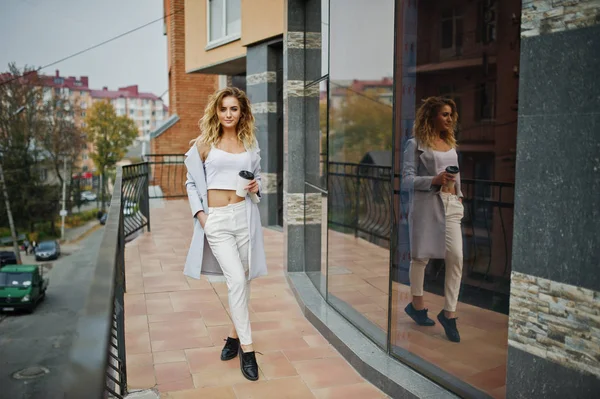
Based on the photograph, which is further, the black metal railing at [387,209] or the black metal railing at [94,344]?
the black metal railing at [387,209]

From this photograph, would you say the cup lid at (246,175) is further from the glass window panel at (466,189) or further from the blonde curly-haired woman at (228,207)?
the glass window panel at (466,189)

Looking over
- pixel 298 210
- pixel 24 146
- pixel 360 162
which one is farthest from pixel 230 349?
pixel 24 146

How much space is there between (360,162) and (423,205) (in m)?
1.18

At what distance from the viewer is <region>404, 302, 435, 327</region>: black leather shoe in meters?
3.57

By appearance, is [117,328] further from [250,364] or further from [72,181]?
[72,181]

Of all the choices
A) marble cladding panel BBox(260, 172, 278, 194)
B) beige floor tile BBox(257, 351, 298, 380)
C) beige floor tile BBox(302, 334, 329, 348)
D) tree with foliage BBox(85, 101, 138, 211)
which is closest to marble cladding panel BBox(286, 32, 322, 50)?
beige floor tile BBox(302, 334, 329, 348)

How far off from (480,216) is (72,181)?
61170mm

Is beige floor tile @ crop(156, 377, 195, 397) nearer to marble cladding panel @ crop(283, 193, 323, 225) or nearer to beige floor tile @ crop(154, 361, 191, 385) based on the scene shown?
beige floor tile @ crop(154, 361, 191, 385)

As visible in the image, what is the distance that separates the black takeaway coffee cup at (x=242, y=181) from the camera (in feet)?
12.2

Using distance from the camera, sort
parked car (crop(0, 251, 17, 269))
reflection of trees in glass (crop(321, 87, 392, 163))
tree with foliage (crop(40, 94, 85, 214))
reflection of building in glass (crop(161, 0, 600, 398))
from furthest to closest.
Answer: tree with foliage (crop(40, 94, 85, 214)), parked car (crop(0, 251, 17, 269)), reflection of trees in glass (crop(321, 87, 392, 163)), reflection of building in glass (crop(161, 0, 600, 398))

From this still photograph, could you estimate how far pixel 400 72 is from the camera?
3.71 meters

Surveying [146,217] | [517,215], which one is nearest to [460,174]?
[517,215]

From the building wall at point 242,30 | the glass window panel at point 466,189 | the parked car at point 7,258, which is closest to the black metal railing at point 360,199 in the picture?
the glass window panel at point 466,189

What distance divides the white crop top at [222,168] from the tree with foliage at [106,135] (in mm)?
68428
